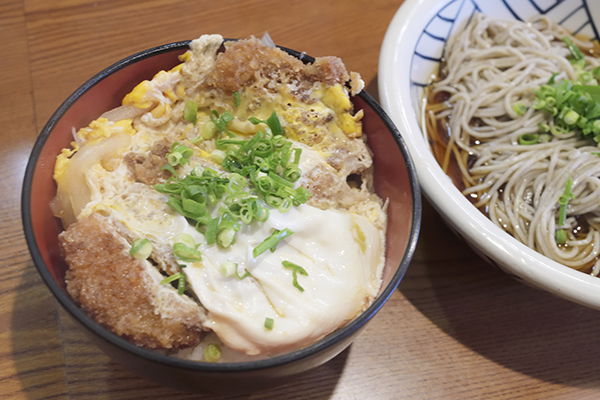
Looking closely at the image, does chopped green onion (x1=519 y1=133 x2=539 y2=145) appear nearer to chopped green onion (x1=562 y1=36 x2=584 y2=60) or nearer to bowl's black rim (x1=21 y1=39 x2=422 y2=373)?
chopped green onion (x1=562 y1=36 x2=584 y2=60)

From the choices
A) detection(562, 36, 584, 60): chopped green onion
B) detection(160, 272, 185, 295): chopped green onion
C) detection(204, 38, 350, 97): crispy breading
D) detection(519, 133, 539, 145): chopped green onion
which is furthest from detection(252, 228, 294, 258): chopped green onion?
detection(562, 36, 584, 60): chopped green onion

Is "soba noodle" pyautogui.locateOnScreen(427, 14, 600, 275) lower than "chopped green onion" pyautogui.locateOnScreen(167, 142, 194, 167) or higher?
lower

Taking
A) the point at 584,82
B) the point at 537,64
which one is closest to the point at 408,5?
the point at 537,64

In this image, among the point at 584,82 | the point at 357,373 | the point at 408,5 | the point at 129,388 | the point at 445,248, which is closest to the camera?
the point at 129,388

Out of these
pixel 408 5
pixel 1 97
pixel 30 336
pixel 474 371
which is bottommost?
pixel 474 371

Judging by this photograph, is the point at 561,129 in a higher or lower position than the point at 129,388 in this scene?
higher

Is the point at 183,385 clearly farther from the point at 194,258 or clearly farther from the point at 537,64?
the point at 537,64

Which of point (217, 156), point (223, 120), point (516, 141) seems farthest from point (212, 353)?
point (516, 141)
